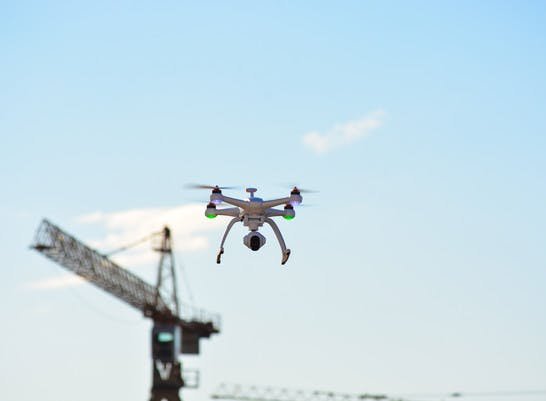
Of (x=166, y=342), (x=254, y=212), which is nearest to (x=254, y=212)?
(x=254, y=212)

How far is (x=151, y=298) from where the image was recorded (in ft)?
629

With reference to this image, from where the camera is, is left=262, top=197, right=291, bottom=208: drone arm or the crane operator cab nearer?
left=262, top=197, right=291, bottom=208: drone arm

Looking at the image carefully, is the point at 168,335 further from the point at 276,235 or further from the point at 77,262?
the point at 276,235

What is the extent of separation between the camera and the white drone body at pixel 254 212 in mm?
30688

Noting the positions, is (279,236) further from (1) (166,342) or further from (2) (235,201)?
(1) (166,342)

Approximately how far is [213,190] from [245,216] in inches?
51.5

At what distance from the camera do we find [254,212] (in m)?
31.2

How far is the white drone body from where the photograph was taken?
3069 centimetres

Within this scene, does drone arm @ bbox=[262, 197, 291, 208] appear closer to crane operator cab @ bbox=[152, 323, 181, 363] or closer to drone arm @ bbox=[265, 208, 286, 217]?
drone arm @ bbox=[265, 208, 286, 217]

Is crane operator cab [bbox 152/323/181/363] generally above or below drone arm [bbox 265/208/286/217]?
above

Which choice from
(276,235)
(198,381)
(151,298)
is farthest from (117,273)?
(276,235)

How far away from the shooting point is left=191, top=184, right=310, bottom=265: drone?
3069cm

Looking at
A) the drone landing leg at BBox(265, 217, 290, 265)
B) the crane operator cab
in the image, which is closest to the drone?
the drone landing leg at BBox(265, 217, 290, 265)

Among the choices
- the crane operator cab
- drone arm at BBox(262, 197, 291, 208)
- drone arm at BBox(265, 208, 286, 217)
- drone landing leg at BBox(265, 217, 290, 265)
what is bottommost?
drone landing leg at BBox(265, 217, 290, 265)
